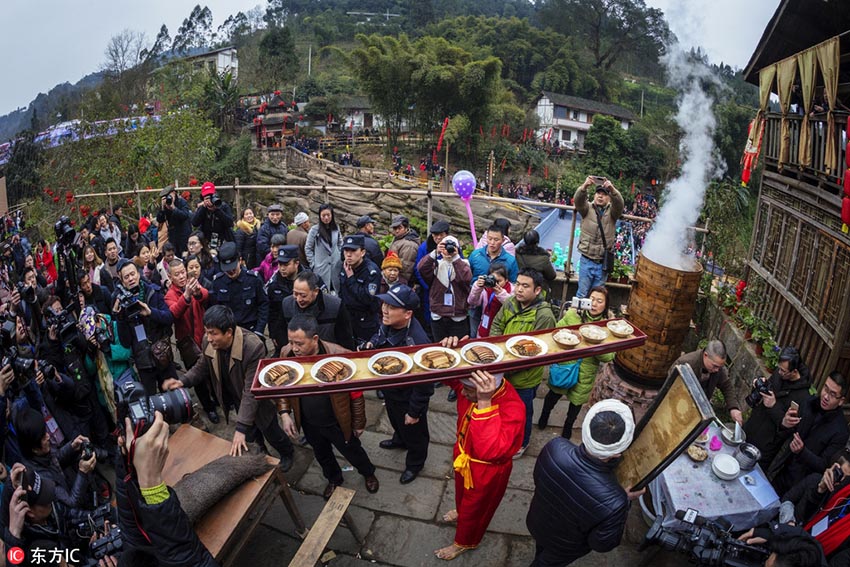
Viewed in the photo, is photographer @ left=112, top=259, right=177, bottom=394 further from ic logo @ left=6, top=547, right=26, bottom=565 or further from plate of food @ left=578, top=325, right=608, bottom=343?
plate of food @ left=578, top=325, right=608, bottom=343

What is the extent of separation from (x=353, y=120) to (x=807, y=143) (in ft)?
122

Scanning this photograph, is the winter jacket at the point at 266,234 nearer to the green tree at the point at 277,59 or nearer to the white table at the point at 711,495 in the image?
the white table at the point at 711,495

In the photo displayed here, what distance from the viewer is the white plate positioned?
3.67 meters

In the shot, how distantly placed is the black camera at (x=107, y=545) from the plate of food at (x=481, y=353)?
2.37 meters

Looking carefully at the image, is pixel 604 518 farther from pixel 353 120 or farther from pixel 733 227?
pixel 353 120

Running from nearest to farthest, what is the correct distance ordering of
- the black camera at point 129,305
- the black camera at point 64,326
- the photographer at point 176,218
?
the black camera at point 129,305 → the black camera at point 64,326 → the photographer at point 176,218

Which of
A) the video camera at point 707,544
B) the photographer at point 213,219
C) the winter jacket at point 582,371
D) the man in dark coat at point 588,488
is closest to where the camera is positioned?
the man in dark coat at point 588,488

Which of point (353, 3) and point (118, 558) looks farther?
point (353, 3)

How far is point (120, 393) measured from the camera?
2826 millimetres

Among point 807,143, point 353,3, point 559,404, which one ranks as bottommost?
point 559,404

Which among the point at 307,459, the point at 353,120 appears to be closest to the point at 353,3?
the point at 353,120

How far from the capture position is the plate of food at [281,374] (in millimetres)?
3471

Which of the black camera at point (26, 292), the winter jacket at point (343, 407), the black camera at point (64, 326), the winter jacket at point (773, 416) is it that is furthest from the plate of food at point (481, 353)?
the black camera at point (26, 292)

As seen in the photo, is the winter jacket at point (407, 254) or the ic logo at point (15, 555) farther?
the winter jacket at point (407, 254)
